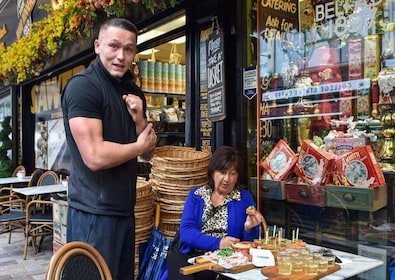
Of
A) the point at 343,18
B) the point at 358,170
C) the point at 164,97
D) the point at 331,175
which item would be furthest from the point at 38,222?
the point at 343,18

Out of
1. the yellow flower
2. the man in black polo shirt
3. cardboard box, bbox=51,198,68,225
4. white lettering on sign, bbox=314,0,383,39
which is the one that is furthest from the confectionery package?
cardboard box, bbox=51,198,68,225

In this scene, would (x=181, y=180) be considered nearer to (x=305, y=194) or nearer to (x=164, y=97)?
(x=305, y=194)

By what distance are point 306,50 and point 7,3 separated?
825 cm

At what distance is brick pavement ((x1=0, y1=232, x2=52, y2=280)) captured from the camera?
430 centimetres

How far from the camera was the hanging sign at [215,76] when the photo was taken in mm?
3451

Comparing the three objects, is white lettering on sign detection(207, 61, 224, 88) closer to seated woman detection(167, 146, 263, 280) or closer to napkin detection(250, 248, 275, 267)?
seated woman detection(167, 146, 263, 280)

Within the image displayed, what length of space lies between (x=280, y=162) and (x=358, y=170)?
644 millimetres

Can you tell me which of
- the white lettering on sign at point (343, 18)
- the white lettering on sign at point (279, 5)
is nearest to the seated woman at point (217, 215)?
the white lettering on sign at point (343, 18)

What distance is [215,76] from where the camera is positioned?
3537 mm

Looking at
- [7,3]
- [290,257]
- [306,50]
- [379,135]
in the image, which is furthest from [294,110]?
[7,3]

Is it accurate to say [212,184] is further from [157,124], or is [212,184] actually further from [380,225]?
[157,124]

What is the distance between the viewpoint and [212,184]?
278cm

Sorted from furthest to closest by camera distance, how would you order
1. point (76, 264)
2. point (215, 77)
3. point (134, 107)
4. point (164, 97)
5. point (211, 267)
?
point (164, 97) → point (215, 77) → point (211, 267) → point (134, 107) → point (76, 264)

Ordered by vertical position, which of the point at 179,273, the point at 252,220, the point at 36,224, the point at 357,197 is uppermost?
the point at 357,197
